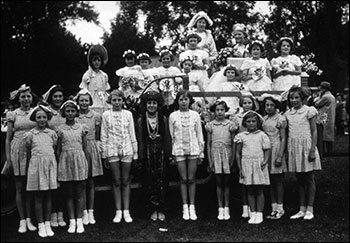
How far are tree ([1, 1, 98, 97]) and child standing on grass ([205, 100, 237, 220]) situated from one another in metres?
10.3

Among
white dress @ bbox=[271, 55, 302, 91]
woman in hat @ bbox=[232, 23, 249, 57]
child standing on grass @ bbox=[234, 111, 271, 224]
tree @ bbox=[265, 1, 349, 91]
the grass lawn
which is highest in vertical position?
tree @ bbox=[265, 1, 349, 91]

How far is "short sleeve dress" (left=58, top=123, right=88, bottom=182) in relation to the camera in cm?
674

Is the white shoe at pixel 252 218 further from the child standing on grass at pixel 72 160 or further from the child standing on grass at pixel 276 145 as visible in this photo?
the child standing on grass at pixel 72 160

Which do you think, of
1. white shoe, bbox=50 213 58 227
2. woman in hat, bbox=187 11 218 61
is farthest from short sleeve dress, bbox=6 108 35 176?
woman in hat, bbox=187 11 218 61

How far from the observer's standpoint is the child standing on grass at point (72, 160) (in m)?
6.75

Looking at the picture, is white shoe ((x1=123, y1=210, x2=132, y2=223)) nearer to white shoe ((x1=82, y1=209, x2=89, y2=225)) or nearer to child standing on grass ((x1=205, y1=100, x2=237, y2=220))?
white shoe ((x1=82, y1=209, x2=89, y2=225))

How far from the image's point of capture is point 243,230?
22.2 ft

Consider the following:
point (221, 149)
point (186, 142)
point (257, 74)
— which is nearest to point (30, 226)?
point (186, 142)

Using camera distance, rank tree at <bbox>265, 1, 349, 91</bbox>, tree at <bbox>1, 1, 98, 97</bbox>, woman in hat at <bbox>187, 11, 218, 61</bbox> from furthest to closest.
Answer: tree at <bbox>265, 1, 349, 91</bbox>
tree at <bbox>1, 1, 98, 97</bbox>
woman in hat at <bbox>187, 11, 218, 61</bbox>

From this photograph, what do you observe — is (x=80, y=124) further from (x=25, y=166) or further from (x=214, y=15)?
(x=214, y=15)

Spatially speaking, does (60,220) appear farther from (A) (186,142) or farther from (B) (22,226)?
(A) (186,142)

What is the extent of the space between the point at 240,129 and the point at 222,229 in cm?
164

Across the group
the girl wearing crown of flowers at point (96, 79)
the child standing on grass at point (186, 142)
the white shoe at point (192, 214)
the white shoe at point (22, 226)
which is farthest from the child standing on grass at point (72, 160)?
the white shoe at point (192, 214)

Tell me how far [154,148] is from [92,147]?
0.93 meters
